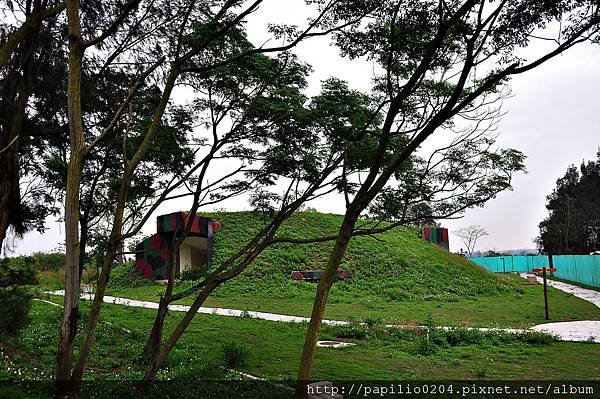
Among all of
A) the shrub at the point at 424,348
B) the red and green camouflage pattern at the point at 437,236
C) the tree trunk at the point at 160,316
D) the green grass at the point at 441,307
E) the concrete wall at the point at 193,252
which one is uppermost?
the red and green camouflage pattern at the point at 437,236

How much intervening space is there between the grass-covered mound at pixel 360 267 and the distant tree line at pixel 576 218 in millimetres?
23227

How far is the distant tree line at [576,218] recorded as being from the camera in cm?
4666

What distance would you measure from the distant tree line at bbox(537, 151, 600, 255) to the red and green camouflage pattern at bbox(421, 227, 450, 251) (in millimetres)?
18945

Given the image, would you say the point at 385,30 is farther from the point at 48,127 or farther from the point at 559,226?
the point at 559,226

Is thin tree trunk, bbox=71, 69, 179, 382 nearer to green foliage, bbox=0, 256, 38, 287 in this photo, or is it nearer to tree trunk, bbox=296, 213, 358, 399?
green foliage, bbox=0, 256, 38, 287

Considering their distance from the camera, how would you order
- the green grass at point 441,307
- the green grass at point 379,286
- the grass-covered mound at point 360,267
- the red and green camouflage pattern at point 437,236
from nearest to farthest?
the green grass at point 441,307
the green grass at point 379,286
the grass-covered mound at point 360,267
the red and green camouflage pattern at point 437,236

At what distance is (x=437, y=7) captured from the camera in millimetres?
6258

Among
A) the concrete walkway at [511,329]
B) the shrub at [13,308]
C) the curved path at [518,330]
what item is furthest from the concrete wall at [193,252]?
the shrub at [13,308]

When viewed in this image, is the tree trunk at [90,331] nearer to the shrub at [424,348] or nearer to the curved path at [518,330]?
the shrub at [424,348]

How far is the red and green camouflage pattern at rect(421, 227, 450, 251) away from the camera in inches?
1291

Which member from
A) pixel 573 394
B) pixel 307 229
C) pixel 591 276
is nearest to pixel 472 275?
pixel 591 276

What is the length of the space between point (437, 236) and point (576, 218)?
824 inches

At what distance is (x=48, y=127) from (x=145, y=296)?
1296 cm

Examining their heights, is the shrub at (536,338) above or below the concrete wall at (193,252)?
below
